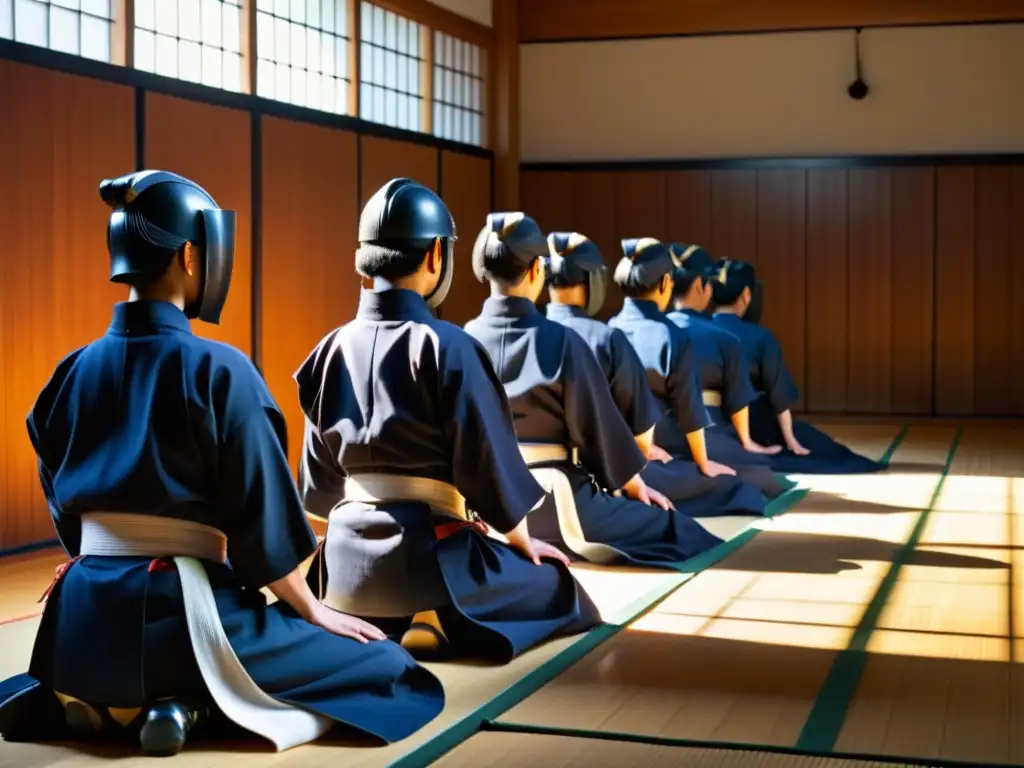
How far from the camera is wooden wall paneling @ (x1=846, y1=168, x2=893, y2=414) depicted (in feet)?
41.4

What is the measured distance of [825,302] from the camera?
12.8 metres

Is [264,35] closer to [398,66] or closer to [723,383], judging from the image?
[398,66]

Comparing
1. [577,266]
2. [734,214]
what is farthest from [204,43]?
[734,214]

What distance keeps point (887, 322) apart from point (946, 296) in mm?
546

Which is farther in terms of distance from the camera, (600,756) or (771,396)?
(771,396)

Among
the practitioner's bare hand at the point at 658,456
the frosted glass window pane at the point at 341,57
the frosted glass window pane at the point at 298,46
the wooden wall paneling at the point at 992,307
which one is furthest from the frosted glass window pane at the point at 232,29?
the wooden wall paneling at the point at 992,307

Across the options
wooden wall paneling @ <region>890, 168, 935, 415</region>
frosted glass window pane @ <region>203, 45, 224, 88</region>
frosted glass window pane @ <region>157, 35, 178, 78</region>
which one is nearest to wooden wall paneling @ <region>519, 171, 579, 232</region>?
wooden wall paneling @ <region>890, 168, 935, 415</region>

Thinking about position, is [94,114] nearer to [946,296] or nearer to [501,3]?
[501,3]

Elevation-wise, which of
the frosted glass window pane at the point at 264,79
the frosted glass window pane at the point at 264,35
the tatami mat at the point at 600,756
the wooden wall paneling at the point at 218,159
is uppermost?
the frosted glass window pane at the point at 264,35

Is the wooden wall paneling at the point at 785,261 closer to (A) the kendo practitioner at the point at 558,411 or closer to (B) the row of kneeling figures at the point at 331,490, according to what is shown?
(B) the row of kneeling figures at the point at 331,490

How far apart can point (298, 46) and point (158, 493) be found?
6.39 metres

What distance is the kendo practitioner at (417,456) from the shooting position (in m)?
3.78

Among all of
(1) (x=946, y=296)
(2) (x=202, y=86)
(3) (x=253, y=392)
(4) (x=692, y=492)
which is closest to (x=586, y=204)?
(1) (x=946, y=296)

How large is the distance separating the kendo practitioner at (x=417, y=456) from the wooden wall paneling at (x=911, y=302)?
9.26 meters
